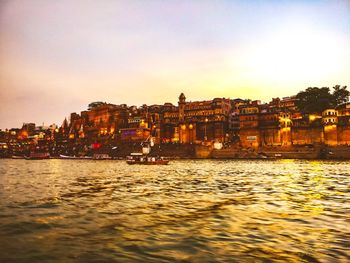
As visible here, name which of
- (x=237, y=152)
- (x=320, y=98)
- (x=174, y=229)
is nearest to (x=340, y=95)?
(x=320, y=98)

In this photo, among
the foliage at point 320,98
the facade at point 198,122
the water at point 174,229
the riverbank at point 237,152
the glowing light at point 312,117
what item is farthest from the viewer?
the facade at point 198,122

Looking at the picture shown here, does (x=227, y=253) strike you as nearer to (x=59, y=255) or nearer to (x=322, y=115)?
(x=59, y=255)

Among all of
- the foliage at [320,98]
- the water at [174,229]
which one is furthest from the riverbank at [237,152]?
the water at [174,229]

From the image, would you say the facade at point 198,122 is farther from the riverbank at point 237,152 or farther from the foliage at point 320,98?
the foliage at point 320,98

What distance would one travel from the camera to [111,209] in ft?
45.5

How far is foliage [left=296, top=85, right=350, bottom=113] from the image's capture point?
281ft

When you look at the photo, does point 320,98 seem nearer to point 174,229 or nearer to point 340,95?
point 340,95

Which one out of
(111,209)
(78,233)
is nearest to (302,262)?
(78,233)

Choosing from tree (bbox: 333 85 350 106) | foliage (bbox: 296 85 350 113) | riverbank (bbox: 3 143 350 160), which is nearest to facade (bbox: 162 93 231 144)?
riverbank (bbox: 3 143 350 160)

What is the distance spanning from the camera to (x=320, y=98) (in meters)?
85.7

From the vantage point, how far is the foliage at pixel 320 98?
85.7 m

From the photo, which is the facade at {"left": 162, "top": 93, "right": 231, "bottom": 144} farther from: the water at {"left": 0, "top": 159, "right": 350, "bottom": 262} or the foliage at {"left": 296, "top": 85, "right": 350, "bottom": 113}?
the water at {"left": 0, "top": 159, "right": 350, "bottom": 262}

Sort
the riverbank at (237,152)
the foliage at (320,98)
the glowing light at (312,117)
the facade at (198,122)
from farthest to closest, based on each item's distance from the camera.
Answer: the facade at (198,122), the foliage at (320,98), the glowing light at (312,117), the riverbank at (237,152)

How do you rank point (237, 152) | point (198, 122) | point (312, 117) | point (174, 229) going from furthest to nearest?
point (198, 122), point (237, 152), point (312, 117), point (174, 229)
